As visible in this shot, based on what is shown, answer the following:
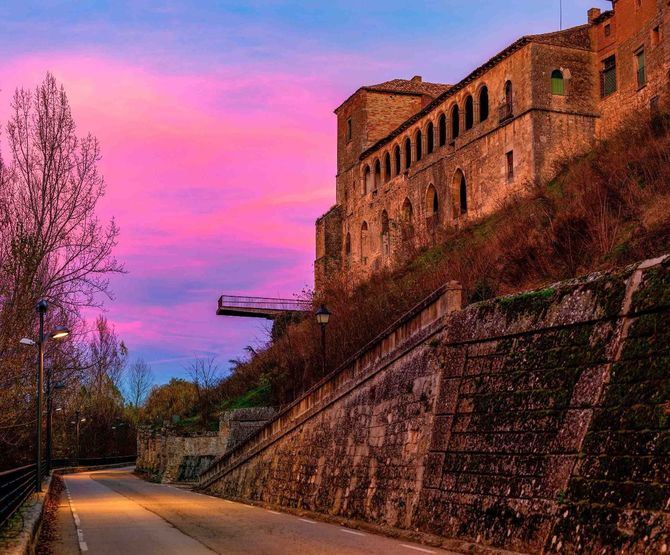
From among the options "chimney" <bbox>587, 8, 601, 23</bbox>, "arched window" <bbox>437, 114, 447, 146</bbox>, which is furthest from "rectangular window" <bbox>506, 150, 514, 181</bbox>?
"chimney" <bbox>587, 8, 601, 23</bbox>

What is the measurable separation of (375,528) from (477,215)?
110 ft

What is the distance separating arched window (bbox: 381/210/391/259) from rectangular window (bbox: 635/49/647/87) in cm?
2141

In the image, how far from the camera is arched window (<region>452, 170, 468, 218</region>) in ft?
165

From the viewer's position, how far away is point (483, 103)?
49.6 m

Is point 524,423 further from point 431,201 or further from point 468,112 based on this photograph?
point 431,201

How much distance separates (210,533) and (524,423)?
7.12 meters

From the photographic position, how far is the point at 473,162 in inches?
1917

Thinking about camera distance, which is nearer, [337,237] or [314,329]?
[314,329]

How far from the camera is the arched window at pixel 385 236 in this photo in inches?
2302

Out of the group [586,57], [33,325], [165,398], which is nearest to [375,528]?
[33,325]

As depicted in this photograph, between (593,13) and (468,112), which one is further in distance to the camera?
(468,112)

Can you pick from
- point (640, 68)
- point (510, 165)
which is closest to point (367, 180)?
point (510, 165)

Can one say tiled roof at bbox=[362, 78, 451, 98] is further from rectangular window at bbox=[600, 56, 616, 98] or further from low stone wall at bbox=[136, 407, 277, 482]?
low stone wall at bbox=[136, 407, 277, 482]

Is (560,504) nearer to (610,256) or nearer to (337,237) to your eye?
A: (610,256)
